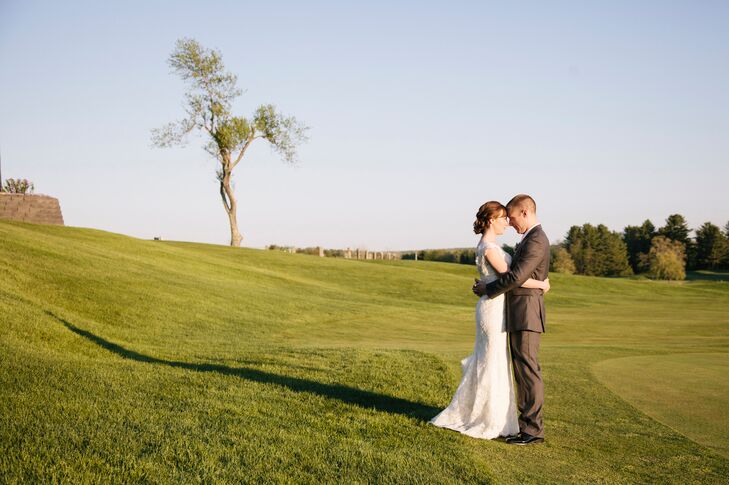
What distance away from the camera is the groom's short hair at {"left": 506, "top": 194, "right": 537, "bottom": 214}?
6.85 m

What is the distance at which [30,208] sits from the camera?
4188cm

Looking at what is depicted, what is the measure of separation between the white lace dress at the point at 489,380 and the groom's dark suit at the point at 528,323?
0.35ft

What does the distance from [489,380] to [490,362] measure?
0.19m

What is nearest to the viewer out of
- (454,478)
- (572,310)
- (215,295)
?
(454,478)

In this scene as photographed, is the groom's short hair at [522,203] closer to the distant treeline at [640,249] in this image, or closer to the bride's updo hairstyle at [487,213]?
the bride's updo hairstyle at [487,213]

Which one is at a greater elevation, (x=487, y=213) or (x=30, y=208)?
(x=30, y=208)

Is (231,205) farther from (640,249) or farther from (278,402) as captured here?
(640,249)

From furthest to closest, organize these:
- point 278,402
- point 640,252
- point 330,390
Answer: point 640,252 → point 330,390 → point 278,402

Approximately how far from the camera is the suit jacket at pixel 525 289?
261 inches

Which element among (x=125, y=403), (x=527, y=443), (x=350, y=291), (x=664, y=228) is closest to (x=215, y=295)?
(x=350, y=291)

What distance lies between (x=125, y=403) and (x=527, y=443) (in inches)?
183

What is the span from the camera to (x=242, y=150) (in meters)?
59.4

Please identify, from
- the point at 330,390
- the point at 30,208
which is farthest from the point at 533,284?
the point at 30,208

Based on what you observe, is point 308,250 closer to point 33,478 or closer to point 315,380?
point 315,380
